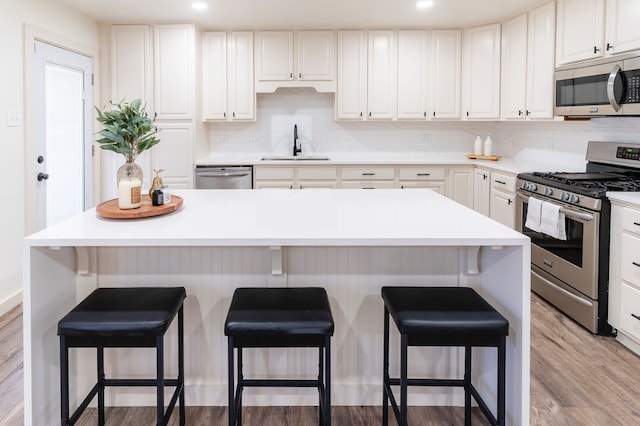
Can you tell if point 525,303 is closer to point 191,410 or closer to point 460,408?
point 460,408

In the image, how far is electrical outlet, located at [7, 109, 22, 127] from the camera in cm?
355

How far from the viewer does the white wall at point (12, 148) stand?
137 inches

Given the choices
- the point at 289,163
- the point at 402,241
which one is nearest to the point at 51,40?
the point at 289,163

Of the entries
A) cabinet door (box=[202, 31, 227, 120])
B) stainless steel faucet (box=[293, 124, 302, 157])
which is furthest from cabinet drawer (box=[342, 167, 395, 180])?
cabinet door (box=[202, 31, 227, 120])

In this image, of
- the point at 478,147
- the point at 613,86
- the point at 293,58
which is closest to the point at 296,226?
the point at 613,86

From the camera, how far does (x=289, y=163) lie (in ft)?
16.9

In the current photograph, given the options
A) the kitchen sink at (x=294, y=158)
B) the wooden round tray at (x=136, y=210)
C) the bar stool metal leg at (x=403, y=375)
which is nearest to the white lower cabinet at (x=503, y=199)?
the kitchen sink at (x=294, y=158)

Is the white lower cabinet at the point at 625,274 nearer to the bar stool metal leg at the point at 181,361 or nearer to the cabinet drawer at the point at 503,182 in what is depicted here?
the cabinet drawer at the point at 503,182

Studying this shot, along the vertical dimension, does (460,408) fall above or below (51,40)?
below

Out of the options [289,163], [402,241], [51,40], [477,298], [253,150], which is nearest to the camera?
[402,241]

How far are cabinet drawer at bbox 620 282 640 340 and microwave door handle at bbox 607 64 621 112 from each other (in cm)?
115

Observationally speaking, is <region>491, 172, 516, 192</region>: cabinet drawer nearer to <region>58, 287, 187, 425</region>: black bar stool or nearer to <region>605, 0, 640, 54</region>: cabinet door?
<region>605, 0, 640, 54</region>: cabinet door

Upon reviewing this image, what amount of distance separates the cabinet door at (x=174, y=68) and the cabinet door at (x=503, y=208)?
302 centimetres

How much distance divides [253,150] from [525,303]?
4.37 metres
